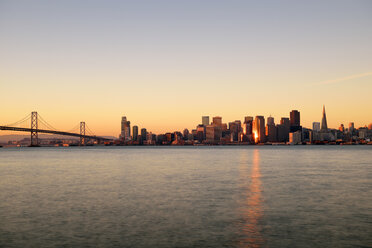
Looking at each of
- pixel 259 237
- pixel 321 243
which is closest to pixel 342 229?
pixel 321 243

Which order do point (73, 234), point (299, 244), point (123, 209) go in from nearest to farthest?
point (299, 244)
point (73, 234)
point (123, 209)

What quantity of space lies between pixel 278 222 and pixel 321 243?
324 cm

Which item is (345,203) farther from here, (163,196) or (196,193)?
(163,196)

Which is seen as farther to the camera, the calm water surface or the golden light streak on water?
the calm water surface

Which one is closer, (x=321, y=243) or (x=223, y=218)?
(x=321, y=243)

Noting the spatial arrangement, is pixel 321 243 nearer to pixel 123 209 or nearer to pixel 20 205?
pixel 123 209

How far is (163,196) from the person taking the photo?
23.7m

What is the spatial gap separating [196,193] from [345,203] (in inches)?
379

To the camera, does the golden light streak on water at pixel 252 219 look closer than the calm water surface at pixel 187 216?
Yes

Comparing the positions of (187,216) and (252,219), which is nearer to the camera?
(252,219)

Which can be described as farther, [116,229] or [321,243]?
[116,229]

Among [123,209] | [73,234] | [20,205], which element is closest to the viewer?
[73,234]

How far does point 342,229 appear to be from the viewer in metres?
14.7

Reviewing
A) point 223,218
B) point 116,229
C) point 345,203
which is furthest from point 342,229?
point 116,229
